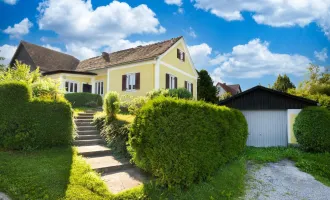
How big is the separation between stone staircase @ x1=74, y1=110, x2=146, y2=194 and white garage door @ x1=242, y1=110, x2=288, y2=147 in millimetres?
10341

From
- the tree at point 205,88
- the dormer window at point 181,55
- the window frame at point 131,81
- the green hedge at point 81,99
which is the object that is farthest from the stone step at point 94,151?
the tree at point 205,88

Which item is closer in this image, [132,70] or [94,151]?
[94,151]

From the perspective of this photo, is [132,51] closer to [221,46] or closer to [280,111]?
[221,46]

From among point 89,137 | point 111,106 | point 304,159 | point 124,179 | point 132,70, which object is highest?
point 132,70

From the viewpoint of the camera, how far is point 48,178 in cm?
480

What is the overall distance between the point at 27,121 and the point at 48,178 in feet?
8.81

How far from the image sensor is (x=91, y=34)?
12711 mm

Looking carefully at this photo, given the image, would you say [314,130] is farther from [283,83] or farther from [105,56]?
[283,83]

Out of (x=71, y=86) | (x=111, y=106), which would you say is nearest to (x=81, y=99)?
(x=71, y=86)

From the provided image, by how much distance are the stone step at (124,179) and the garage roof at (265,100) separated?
1029 cm

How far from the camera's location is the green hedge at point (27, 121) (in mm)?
6359

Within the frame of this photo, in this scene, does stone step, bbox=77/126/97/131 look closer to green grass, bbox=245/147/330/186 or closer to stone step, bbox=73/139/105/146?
stone step, bbox=73/139/105/146

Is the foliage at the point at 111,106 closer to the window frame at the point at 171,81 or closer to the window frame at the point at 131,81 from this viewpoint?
the window frame at the point at 131,81

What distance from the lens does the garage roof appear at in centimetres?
1277
